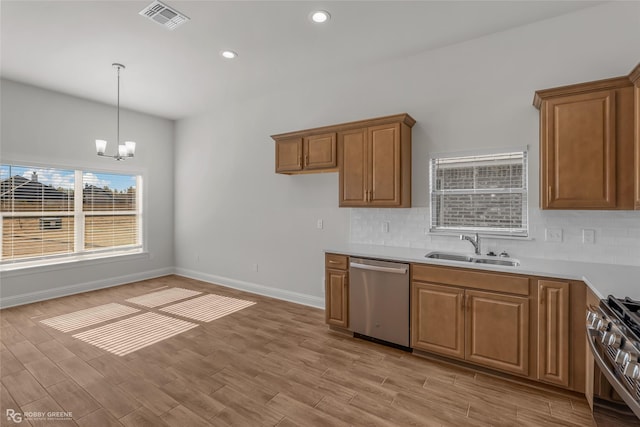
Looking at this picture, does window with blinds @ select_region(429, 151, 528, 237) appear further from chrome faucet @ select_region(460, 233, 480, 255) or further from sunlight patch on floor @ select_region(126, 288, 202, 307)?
sunlight patch on floor @ select_region(126, 288, 202, 307)

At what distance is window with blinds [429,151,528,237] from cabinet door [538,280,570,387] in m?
0.77

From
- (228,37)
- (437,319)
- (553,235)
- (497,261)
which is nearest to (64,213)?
(228,37)

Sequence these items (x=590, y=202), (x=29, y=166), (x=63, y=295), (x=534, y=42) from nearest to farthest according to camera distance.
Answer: (x=590, y=202) < (x=534, y=42) < (x=29, y=166) < (x=63, y=295)

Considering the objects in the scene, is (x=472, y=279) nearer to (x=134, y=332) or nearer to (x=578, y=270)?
(x=578, y=270)

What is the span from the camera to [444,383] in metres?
A: 2.50

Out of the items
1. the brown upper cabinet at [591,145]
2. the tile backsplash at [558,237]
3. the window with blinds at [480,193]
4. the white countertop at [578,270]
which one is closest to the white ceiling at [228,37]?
the brown upper cabinet at [591,145]

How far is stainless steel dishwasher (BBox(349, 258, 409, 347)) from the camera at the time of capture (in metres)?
2.96

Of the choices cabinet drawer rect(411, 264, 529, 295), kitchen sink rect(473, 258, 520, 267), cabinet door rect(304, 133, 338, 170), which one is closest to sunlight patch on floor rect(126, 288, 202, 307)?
cabinet door rect(304, 133, 338, 170)

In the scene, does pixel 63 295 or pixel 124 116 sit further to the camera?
pixel 124 116

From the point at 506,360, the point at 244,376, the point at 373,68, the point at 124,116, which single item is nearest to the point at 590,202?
the point at 506,360

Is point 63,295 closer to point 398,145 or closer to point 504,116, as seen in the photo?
point 398,145

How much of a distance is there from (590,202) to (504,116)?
111 cm

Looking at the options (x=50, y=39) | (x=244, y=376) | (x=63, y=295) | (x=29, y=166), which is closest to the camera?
(x=244, y=376)

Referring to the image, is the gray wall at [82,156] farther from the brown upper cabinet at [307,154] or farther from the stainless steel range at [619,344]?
the stainless steel range at [619,344]
